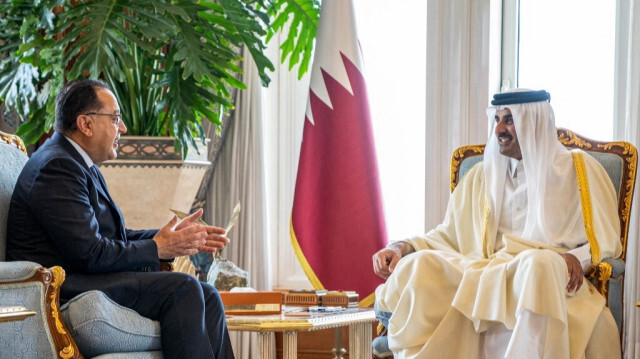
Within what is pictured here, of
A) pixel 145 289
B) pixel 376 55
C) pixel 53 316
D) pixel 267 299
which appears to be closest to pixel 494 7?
pixel 376 55

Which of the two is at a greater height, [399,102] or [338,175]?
[399,102]

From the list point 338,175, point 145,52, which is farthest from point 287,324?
point 145,52

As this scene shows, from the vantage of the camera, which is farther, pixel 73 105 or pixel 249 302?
pixel 249 302

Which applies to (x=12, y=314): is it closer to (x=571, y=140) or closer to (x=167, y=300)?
(x=167, y=300)

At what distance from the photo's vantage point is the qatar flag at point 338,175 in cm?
481

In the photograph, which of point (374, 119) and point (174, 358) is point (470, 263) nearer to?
point (174, 358)

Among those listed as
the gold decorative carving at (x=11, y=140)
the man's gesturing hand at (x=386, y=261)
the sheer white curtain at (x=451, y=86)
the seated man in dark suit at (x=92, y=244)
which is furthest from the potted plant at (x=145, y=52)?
the man's gesturing hand at (x=386, y=261)

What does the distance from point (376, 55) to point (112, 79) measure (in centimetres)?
163

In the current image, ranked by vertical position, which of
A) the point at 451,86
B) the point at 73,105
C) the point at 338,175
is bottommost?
the point at 338,175

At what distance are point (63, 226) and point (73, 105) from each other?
0.49 meters

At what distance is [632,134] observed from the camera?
4215mm

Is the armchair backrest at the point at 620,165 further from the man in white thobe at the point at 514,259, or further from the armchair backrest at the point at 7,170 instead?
the armchair backrest at the point at 7,170

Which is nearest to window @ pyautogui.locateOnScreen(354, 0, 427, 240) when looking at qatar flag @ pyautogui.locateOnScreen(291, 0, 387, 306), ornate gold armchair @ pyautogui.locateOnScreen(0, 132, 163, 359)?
qatar flag @ pyautogui.locateOnScreen(291, 0, 387, 306)

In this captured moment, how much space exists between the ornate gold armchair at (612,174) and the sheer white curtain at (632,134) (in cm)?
55
